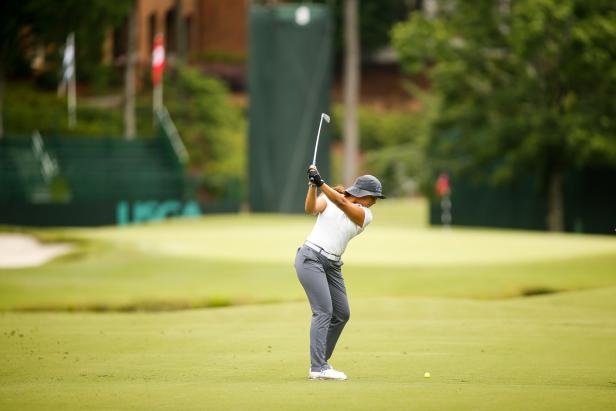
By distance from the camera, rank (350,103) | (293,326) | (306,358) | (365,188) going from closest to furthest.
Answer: (365,188)
(306,358)
(293,326)
(350,103)

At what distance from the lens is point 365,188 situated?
32.7ft

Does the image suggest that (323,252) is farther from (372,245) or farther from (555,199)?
(555,199)

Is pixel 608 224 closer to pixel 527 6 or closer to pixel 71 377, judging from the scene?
pixel 527 6

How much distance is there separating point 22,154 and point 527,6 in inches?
610

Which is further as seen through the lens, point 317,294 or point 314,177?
point 317,294

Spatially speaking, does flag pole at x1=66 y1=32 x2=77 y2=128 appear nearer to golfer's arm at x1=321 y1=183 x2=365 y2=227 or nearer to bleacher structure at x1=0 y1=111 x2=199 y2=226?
bleacher structure at x1=0 y1=111 x2=199 y2=226

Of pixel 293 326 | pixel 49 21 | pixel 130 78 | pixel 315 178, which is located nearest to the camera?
pixel 315 178

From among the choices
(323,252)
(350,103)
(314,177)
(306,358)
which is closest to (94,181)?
(350,103)

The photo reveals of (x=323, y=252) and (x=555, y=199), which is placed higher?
(x=323, y=252)

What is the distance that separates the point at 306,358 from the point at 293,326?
3.29 meters

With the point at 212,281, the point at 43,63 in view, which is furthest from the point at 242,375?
the point at 43,63

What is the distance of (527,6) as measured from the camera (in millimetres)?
36781

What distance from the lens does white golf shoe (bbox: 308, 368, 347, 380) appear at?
985 centimetres

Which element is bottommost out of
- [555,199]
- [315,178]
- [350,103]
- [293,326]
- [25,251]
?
[555,199]
